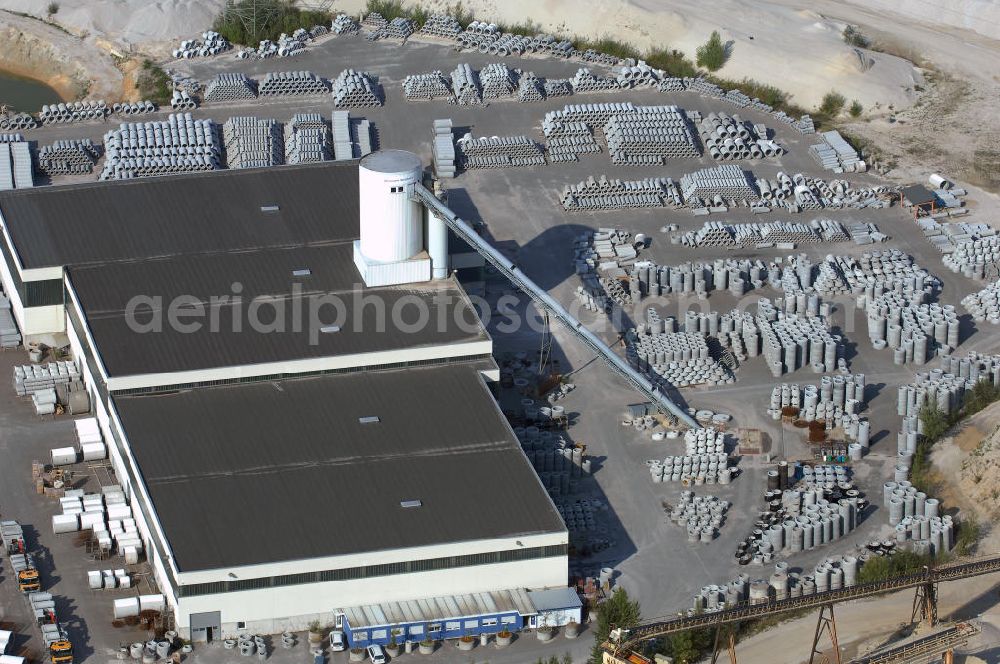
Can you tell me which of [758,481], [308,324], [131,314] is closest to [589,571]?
[758,481]

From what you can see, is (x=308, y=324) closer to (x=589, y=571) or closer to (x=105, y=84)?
(x=589, y=571)

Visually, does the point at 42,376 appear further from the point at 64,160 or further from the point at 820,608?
the point at 820,608

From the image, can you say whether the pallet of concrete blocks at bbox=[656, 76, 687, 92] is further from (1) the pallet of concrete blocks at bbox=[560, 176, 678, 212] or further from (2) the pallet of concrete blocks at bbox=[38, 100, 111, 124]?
(2) the pallet of concrete blocks at bbox=[38, 100, 111, 124]

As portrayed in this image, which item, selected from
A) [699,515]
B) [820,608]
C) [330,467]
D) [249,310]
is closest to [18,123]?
[249,310]

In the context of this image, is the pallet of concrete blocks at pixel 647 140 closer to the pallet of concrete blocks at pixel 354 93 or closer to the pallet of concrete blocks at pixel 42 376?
the pallet of concrete blocks at pixel 354 93

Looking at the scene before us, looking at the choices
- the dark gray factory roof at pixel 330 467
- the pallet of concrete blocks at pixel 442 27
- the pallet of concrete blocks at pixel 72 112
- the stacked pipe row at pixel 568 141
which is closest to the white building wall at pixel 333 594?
the dark gray factory roof at pixel 330 467
